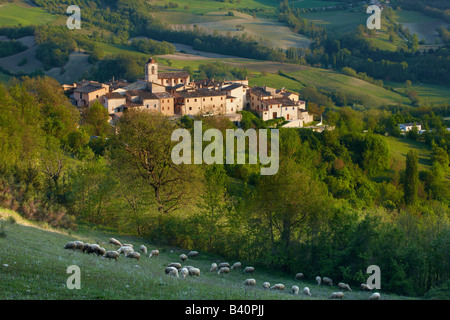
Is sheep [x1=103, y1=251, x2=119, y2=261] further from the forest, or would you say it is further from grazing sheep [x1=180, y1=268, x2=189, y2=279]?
the forest

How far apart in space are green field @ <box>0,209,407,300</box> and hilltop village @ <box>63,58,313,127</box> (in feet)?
136

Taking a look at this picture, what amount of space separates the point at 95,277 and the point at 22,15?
151 metres

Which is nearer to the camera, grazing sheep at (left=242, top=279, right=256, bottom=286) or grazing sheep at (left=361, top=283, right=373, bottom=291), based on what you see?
grazing sheep at (left=242, top=279, right=256, bottom=286)

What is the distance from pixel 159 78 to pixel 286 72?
61904mm

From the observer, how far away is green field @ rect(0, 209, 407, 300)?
12.3 m

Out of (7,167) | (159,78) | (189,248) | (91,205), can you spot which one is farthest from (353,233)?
(159,78)

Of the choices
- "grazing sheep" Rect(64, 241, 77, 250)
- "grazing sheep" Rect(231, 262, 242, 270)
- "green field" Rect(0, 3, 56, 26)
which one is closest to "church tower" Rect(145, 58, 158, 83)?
"grazing sheep" Rect(231, 262, 242, 270)

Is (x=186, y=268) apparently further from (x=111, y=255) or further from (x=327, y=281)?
(x=327, y=281)

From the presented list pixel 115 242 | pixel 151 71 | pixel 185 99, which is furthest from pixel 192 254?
pixel 151 71

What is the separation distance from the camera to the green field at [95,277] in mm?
12320

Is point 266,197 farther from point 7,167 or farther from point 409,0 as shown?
point 409,0

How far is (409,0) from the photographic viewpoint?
183125 mm

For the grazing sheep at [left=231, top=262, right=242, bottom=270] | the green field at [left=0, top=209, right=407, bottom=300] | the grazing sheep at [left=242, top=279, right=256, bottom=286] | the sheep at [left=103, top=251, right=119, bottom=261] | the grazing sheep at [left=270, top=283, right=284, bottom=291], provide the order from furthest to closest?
the grazing sheep at [left=231, top=262, right=242, bottom=270]
the sheep at [left=103, top=251, right=119, bottom=261]
the grazing sheep at [left=242, top=279, right=256, bottom=286]
the grazing sheep at [left=270, top=283, right=284, bottom=291]
the green field at [left=0, top=209, right=407, bottom=300]

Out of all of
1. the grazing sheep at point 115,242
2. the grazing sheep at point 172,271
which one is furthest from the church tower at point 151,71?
the grazing sheep at point 172,271
